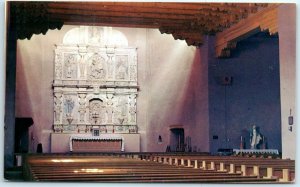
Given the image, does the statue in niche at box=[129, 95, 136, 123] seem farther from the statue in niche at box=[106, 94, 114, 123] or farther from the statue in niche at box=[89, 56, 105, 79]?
the statue in niche at box=[89, 56, 105, 79]

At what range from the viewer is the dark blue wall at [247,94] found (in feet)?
16.6

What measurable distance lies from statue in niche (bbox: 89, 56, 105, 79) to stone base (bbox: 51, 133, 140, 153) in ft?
1.91

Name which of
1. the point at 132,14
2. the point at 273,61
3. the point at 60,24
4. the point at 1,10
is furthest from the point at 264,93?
the point at 1,10

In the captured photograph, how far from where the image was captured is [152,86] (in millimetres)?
5387

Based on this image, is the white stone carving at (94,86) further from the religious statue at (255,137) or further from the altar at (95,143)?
the religious statue at (255,137)

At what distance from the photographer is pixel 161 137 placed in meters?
5.24

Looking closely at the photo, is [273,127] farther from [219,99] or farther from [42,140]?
[42,140]

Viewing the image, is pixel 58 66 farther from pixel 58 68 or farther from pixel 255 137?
pixel 255 137

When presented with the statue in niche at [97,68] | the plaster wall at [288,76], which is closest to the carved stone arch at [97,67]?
the statue in niche at [97,68]

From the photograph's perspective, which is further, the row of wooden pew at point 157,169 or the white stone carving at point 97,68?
the white stone carving at point 97,68

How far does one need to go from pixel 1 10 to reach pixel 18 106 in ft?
2.67

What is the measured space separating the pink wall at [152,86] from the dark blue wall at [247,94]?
138mm

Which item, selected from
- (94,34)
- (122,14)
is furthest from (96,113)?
(122,14)

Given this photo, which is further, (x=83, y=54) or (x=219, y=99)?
(x=219, y=99)
